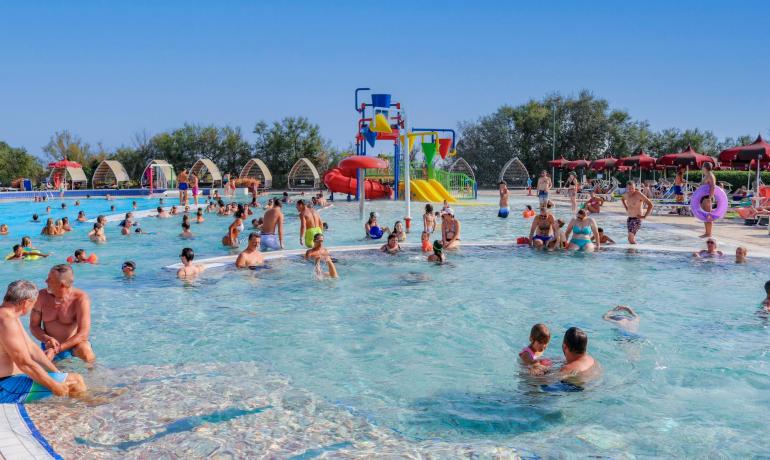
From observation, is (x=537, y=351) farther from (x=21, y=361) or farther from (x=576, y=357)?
(x=21, y=361)

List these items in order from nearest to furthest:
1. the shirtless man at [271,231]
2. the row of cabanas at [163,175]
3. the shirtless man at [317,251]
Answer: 1. the shirtless man at [317,251]
2. the shirtless man at [271,231]
3. the row of cabanas at [163,175]

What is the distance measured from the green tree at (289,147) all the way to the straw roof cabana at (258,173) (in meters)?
3.64

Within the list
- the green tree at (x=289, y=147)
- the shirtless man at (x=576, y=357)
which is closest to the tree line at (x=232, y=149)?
the green tree at (x=289, y=147)

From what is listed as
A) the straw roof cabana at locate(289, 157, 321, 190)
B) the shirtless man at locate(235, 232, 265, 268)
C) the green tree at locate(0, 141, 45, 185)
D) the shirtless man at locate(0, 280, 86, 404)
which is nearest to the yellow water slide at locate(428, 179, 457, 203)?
the straw roof cabana at locate(289, 157, 321, 190)

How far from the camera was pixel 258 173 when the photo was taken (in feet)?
133

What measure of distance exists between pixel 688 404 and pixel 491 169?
133 feet

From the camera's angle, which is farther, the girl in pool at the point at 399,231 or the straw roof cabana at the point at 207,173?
the straw roof cabana at the point at 207,173

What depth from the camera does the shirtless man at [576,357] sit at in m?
4.79

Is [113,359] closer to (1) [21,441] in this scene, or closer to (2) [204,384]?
(2) [204,384]

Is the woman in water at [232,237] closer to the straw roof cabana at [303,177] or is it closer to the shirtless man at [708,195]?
the shirtless man at [708,195]

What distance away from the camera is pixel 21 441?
3.46 m

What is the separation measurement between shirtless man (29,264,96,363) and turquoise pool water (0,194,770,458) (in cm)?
26

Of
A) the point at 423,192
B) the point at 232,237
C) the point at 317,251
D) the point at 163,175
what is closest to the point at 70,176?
the point at 163,175

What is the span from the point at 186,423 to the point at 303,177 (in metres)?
36.9
